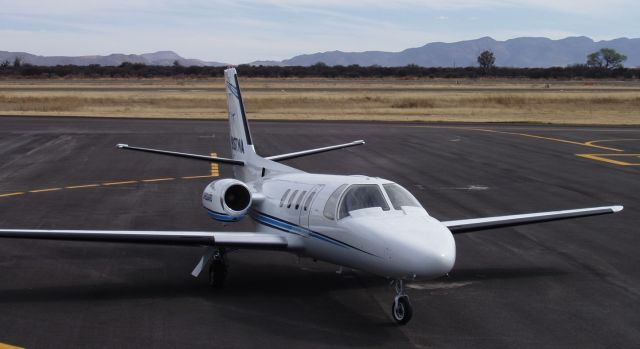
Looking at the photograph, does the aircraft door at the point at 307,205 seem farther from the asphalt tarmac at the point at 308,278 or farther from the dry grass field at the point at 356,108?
the dry grass field at the point at 356,108

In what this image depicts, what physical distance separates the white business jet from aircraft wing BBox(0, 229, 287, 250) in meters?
0.02

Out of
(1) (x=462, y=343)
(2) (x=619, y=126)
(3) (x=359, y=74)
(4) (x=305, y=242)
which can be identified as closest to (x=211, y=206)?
(4) (x=305, y=242)

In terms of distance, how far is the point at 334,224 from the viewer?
13156 mm

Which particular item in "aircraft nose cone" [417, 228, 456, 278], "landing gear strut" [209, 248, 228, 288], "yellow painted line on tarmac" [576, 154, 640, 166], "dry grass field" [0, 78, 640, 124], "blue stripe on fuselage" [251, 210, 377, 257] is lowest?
"dry grass field" [0, 78, 640, 124]

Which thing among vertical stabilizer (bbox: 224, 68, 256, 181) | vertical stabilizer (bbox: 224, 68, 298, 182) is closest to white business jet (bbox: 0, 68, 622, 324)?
vertical stabilizer (bbox: 224, 68, 298, 182)

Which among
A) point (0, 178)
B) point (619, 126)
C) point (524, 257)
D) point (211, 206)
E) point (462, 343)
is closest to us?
point (462, 343)

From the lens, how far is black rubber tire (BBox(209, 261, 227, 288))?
1420cm

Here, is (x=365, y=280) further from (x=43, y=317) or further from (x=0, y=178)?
(x=0, y=178)

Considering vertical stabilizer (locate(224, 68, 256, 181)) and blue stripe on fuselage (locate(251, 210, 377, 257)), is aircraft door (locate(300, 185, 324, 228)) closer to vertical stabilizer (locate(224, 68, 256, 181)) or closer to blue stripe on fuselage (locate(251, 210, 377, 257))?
blue stripe on fuselage (locate(251, 210, 377, 257))

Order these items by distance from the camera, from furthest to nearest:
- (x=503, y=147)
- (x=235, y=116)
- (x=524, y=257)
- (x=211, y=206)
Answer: (x=503, y=147)
(x=235, y=116)
(x=524, y=257)
(x=211, y=206)

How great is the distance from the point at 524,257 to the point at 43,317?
372 inches

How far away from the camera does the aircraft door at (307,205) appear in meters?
14.0

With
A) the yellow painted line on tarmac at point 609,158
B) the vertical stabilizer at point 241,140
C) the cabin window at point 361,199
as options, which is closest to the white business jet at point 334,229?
the cabin window at point 361,199

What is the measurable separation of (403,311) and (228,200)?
5032 mm
